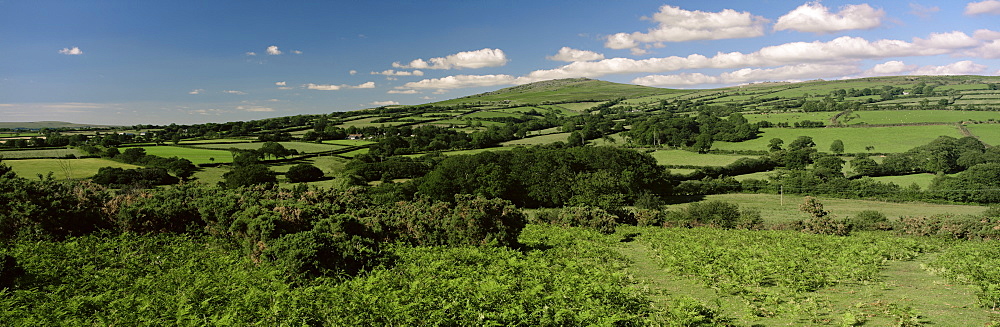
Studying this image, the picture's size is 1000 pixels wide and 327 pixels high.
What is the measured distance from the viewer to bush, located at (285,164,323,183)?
6656 cm

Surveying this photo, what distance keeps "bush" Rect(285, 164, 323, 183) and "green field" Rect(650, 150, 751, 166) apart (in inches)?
2294

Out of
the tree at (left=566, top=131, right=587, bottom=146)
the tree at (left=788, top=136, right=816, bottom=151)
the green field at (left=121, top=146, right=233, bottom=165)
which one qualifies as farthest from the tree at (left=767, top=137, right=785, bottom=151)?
the green field at (left=121, top=146, right=233, bottom=165)

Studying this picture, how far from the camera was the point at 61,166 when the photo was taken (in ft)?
201

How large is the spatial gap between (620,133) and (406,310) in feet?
413

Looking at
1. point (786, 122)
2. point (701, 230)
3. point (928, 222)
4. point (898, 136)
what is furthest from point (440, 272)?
point (786, 122)

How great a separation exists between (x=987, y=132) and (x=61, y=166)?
158326mm

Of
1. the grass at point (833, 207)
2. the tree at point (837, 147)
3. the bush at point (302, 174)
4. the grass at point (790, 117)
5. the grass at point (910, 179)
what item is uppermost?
the grass at point (790, 117)

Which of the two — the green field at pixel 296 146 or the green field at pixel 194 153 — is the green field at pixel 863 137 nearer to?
the green field at pixel 296 146

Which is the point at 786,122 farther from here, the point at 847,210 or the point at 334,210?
the point at 334,210

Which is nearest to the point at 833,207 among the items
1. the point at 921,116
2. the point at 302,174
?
the point at 302,174

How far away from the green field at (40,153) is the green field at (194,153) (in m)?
7.12

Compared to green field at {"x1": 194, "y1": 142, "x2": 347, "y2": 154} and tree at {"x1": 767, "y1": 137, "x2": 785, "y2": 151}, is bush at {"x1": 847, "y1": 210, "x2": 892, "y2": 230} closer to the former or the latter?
tree at {"x1": 767, "y1": 137, "x2": 785, "y2": 151}

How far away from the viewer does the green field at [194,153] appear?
2929 inches

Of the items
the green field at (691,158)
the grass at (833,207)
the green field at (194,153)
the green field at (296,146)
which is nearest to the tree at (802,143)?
the green field at (691,158)
